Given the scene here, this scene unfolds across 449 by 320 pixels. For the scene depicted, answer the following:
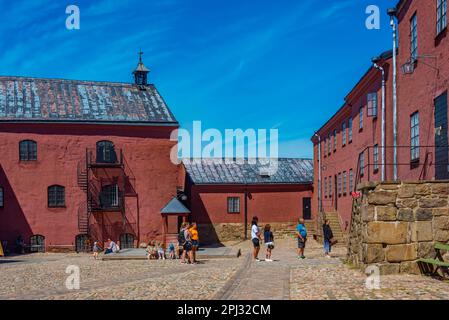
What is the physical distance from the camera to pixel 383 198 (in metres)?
14.0

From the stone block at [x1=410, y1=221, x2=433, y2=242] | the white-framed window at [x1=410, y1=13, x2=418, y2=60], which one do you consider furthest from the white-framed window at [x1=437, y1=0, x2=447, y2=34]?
the stone block at [x1=410, y1=221, x2=433, y2=242]

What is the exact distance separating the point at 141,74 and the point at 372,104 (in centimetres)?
1841

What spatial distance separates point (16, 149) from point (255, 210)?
725 inches

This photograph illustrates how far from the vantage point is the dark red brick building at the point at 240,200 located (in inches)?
1641

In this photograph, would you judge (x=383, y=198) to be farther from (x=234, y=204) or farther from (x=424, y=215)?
(x=234, y=204)

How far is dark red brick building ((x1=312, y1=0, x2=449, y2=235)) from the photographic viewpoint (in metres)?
15.4

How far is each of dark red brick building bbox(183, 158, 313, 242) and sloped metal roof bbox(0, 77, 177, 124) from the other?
9.39 meters

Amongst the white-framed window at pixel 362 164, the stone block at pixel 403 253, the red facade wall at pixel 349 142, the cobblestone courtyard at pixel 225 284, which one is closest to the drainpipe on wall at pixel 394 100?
the red facade wall at pixel 349 142

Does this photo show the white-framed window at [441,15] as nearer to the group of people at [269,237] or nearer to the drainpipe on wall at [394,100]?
the drainpipe on wall at [394,100]

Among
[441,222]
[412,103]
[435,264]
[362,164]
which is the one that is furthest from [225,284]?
[362,164]

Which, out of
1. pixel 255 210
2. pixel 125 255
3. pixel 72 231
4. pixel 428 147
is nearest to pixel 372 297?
pixel 428 147

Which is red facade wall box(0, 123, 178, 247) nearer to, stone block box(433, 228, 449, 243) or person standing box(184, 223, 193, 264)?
person standing box(184, 223, 193, 264)

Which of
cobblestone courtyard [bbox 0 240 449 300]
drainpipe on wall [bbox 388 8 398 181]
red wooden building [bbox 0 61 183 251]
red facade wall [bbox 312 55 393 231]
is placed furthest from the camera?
red wooden building [bbox 0 61 183 251]

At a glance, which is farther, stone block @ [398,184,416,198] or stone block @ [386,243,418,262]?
stone block @ [398,184,416,198]
